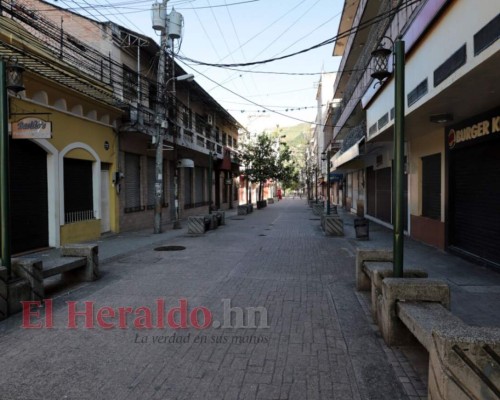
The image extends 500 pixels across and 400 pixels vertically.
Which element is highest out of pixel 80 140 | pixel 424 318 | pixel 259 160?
pixel 259 160

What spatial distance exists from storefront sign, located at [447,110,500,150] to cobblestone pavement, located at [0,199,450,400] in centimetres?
434

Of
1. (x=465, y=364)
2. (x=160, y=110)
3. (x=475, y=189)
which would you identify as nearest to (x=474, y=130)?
(x=475, y=189)

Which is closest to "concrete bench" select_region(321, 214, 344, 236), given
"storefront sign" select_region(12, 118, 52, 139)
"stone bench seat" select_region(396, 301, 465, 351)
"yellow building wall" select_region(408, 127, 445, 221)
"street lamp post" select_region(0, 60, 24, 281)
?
"yellow building wall" select_region(408, 127, 445, 221)

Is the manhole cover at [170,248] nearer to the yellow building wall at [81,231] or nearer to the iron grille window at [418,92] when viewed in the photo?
the yellow building wall at [81,231]

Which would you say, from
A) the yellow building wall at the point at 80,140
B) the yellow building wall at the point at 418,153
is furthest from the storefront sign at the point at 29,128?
the yellow building wall at the point at 418,153

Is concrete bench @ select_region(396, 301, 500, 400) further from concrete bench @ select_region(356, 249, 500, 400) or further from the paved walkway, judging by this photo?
the paved walkway

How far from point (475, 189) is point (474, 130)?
140cm

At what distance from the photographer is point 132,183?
59.8 ft

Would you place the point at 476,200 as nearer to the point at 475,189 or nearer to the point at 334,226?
the point at 475,189

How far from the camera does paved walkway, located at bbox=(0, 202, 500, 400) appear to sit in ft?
12.5

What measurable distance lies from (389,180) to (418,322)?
621 inches

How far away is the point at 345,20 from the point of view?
1059 inches

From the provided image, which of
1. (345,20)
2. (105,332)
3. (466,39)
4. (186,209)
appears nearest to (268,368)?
(105,332)

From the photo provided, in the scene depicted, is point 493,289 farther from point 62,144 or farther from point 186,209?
point 186,209
